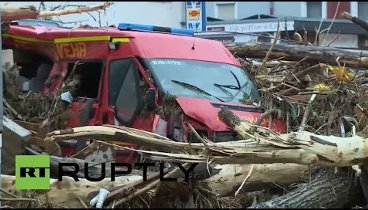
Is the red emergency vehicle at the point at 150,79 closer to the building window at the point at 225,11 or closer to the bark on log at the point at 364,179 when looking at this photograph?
the bark on log at the point at 364,179

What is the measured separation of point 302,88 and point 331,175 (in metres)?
3.16

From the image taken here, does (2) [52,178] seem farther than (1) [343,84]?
No

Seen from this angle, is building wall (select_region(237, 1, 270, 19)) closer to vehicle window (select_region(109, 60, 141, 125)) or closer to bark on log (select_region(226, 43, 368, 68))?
bark on log (select_region(226, 43, 368, 68))

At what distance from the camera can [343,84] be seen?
24.8 feet

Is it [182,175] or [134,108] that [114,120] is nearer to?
[134,108]

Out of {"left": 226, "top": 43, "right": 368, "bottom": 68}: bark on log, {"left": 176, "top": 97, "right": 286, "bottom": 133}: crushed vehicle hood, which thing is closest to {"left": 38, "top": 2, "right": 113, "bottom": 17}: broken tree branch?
{"left": 226, "top": 43, "right": 368, "bottom": 68}: bark on log

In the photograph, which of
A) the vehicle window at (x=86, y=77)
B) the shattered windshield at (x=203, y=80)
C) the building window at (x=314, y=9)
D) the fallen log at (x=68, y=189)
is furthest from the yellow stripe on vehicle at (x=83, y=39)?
the building window at (x=314, y=9)

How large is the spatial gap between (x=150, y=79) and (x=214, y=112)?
0.88 meters

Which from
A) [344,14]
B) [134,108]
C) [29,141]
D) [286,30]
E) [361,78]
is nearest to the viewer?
[29,141]

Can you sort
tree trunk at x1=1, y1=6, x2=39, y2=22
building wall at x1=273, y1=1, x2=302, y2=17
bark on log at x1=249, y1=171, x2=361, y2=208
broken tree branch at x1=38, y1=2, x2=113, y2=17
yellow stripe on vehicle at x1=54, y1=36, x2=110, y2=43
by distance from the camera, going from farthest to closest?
building wall at x1=273, y1=1, x2=302, y2=17, broken tree branch at x1=38, y1=2, x2=113, y2=17, tree trunk at x1=1, y1=6, x2=39, y2=22, yellow stripe on vehicle at x1=54, y1=36, x2=110, y2=43, bark on log at x1=249, y1=171, x2=361, y2=208

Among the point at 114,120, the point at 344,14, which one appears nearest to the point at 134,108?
the point at 114,120

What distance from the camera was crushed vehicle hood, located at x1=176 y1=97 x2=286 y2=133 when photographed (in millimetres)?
6562

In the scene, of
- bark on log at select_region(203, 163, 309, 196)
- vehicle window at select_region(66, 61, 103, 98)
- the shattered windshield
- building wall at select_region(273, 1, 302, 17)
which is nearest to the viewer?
bark on log at select_region(203, 163, 309, 196)

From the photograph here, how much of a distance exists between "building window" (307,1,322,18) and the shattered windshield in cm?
1356
